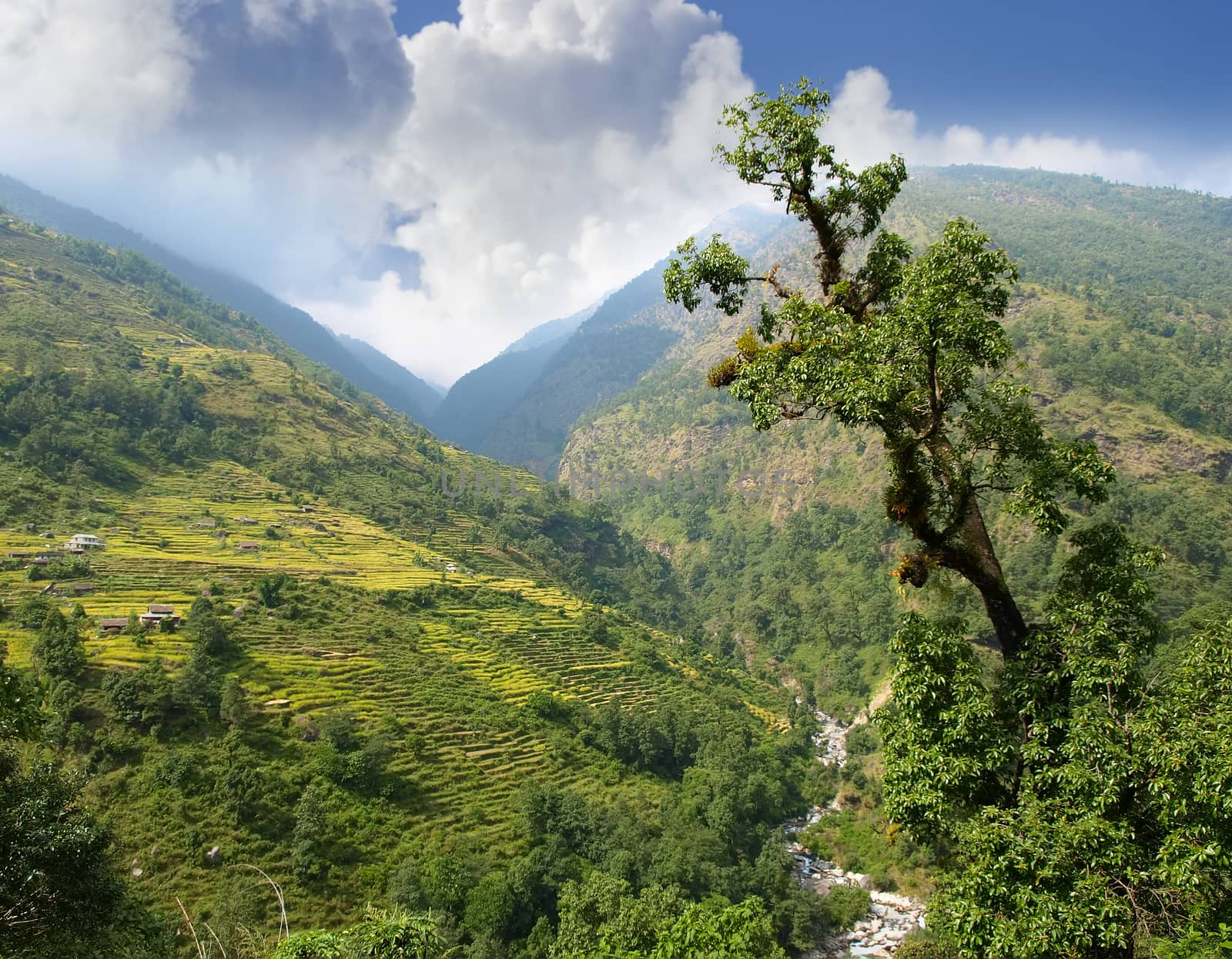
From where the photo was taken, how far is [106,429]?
65.2 metres

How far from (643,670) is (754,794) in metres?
19.3

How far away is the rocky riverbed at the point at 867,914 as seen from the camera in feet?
103

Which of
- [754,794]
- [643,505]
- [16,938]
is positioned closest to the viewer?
[16,938]

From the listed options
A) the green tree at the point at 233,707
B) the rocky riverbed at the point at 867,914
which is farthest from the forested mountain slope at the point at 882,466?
the green tree at the point at 233,707

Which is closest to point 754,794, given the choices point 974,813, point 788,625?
point 974,813

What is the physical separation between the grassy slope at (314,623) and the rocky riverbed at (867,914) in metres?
11.5

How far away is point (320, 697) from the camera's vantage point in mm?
36094

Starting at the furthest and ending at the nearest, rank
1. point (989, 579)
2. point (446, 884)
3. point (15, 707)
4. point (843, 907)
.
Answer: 1. point (843, 907)
2. point (446, 884)
3. point (15, 707)
4. point (989, 579)

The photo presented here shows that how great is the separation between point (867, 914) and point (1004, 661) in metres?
37.6

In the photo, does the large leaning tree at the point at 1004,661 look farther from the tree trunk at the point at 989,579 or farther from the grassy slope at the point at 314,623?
the grassy slope at the point at 314,623

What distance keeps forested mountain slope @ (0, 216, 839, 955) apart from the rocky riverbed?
6.38ft

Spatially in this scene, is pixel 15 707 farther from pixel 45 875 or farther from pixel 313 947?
pixel 313 947

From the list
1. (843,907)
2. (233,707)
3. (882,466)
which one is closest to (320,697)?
(233,707)

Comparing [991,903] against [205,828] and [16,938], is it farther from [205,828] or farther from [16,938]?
[205,828]
